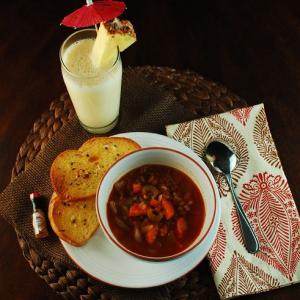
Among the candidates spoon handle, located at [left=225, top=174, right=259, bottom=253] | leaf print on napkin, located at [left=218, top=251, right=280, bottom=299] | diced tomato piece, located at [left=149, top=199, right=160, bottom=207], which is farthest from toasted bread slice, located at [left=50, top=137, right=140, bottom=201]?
leaf print on napkin, located at [left=218, top=251, right=280, bottom=299]

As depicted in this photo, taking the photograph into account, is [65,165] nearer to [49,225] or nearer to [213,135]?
[49,225]

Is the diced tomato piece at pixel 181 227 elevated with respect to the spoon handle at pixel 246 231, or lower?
elevated

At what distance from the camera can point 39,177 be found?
5.82ft

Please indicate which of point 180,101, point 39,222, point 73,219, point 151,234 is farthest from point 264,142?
point 39,222

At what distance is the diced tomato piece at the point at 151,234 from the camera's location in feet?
4.70

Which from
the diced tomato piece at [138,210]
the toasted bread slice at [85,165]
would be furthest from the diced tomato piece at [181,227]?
the toasted bread slice at [85,165]

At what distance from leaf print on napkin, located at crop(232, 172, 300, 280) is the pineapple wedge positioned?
688mm

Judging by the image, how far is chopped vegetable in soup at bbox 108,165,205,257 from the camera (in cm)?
144

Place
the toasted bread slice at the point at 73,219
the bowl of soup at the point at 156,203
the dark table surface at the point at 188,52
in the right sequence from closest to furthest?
the bowl of soup at the point at 156,203, the toasted bread slice at the point at 73,219, the dark table surface at the point at 188,52

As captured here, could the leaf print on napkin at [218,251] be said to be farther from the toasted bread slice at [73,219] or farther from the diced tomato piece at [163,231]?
the toasted bread slice at [73,219]

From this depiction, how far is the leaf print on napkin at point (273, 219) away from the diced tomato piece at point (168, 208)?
1.05 ft

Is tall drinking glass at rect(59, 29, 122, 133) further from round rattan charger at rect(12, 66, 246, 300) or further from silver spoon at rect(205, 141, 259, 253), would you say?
silver spoon at rect(205, 141, 259, 253)

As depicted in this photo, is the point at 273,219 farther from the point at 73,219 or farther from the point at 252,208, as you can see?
the point at 73,219

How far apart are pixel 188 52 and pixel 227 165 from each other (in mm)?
778
